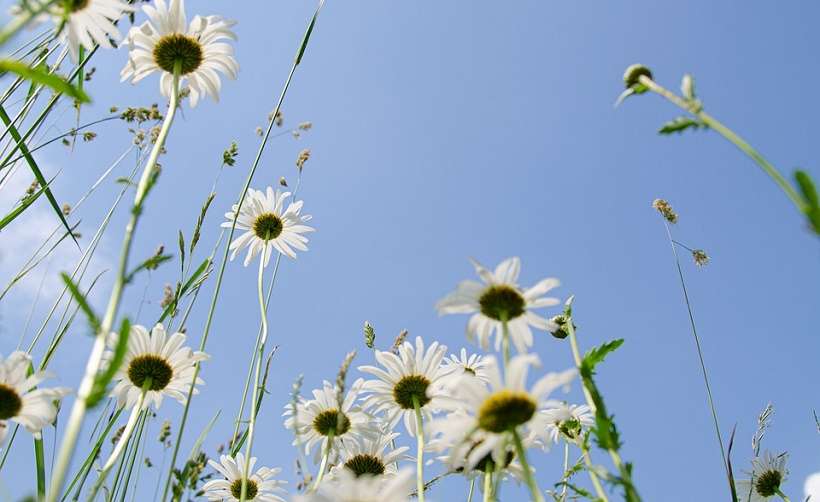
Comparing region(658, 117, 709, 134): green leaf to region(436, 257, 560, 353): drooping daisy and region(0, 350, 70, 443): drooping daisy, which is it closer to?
region(436, 257, 560, 353): drooping daisy

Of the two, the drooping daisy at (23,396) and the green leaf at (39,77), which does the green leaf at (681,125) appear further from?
the drooping daisy at (23,396)

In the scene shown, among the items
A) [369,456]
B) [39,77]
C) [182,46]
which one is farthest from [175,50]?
[369,456]

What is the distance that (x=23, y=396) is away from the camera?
1559mm

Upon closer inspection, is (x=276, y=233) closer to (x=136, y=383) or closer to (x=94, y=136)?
(x=94, y=136)

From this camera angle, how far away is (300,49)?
213 centimetres

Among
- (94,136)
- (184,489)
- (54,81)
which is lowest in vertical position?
(184,489)

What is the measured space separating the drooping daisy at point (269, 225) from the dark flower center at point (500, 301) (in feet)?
5.63

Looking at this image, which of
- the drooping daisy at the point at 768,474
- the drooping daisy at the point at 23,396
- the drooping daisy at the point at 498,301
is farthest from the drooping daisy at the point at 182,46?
the drooping daisy at the point at 768,474

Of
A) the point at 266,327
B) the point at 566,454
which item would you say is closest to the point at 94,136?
the point at 266,327

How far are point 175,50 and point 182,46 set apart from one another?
3 centimetres

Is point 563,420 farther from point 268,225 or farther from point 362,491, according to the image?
point 268,225

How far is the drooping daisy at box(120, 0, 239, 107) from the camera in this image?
2064 millimetres

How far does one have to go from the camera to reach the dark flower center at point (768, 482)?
247cm

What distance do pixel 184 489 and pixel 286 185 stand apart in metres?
1.88
